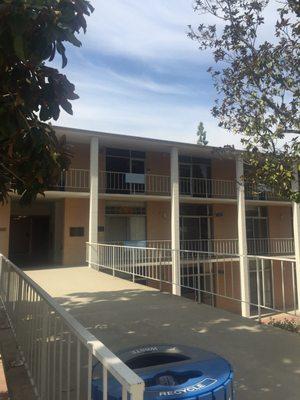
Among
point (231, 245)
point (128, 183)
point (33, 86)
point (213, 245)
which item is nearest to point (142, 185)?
point (128, 183)

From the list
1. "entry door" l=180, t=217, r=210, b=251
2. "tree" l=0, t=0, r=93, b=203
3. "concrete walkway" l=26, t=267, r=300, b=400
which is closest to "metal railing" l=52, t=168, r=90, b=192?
"entry door" l=180, t=217, r=210, b=251

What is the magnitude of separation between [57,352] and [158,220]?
640 inches

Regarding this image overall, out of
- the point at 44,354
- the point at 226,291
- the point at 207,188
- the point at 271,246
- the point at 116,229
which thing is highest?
the point at 207,188

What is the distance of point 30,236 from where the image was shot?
69.7 feet

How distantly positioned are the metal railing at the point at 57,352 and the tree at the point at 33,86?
3.91 ft

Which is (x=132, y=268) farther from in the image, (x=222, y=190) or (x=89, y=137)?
(x=222, y=190)

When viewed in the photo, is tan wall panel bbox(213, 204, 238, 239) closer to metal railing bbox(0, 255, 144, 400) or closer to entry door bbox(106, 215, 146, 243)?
entry door bbox(106, 215, 146, 243)

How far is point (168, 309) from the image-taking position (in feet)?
23.5

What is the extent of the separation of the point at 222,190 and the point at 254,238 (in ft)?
10.5

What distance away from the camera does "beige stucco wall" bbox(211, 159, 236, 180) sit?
21.1 meters

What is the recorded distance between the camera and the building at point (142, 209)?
55.0 feet

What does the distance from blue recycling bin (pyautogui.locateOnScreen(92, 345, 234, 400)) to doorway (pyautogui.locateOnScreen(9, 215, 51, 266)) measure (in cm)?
1847

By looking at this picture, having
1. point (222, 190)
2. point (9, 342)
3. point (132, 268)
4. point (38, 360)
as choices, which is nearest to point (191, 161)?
point (222, 190)

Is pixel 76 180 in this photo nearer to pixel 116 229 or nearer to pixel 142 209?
pixel 116 229
